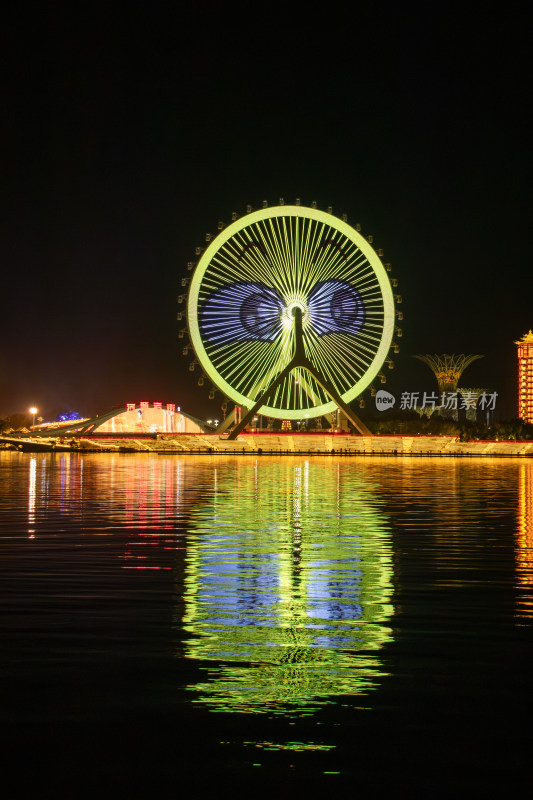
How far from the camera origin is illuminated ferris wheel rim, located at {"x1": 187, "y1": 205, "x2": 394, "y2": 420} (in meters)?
56.9

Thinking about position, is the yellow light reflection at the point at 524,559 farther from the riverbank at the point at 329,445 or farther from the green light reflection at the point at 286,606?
the riverbank at the point at 329,445

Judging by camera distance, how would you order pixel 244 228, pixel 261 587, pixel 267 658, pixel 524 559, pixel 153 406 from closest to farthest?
pixel 267 658, pixel 261 587, pixel 524 559, pixel 244 228, pixel 153 406

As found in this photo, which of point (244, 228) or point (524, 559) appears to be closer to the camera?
point (524, 559)

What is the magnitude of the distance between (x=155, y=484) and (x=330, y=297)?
29.8 meters

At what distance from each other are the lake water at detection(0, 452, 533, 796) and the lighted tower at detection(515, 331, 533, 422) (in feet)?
410

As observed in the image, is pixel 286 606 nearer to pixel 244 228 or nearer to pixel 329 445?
pixel 244 228

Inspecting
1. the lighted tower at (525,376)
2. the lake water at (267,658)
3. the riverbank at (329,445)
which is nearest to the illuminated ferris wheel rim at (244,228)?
the riverbank at (329,445)

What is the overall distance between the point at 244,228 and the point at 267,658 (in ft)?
170

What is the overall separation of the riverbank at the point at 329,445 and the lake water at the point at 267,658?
53.7 meters

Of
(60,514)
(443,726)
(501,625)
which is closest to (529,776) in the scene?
(443,726)

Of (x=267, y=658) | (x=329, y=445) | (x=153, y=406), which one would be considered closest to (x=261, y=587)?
(x=267, y=658)

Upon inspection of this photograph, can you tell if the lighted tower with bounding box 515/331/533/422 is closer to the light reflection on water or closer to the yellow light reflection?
the yellow light reflection

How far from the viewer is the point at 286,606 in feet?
28.1

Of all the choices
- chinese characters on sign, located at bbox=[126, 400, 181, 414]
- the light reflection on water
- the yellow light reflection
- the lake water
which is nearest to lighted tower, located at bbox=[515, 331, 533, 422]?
chinese characters on sign, located at bbox=[126, 400, 181, 414]
